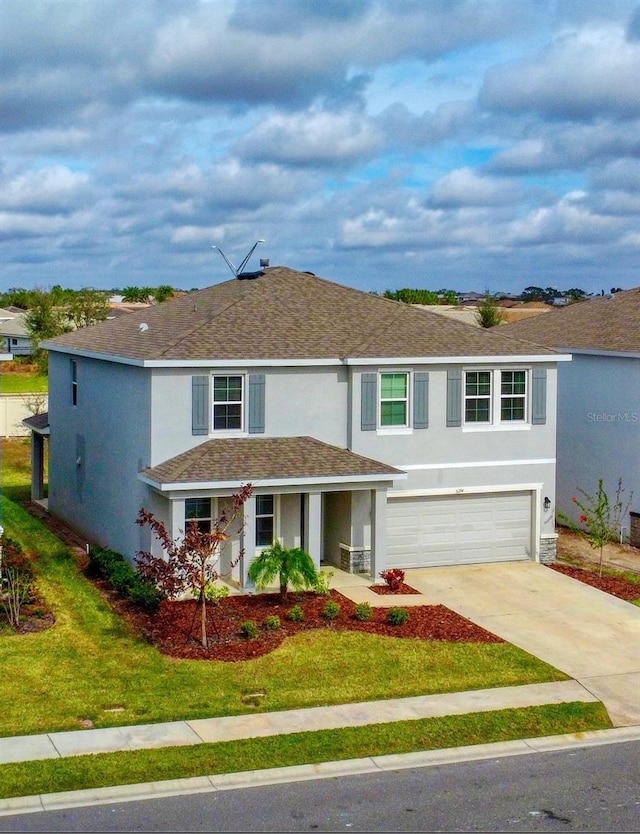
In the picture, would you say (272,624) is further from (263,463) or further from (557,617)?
(557,617)

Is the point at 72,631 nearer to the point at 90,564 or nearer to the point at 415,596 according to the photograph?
the point at 90,564

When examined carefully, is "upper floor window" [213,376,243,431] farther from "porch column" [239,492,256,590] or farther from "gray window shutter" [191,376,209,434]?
"porch column" [239,492,256,590]

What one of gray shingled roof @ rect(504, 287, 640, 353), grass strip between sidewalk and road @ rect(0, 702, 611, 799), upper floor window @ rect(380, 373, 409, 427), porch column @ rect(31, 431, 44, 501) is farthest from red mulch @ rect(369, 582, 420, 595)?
porch column @ rect(31, 431, 44, 501)

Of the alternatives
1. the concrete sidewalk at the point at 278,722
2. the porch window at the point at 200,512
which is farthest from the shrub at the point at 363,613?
the porch window at the point at 200,512

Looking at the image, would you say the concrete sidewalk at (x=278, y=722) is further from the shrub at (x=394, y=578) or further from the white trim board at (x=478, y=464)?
the white trim board at (x=478, y=464)

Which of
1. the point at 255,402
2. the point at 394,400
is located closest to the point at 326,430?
the point at 394,400

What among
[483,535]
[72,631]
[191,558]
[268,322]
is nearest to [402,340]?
[268,322]
